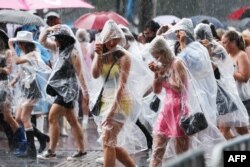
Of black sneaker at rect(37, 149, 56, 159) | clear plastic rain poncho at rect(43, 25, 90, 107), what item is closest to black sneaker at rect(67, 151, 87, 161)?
black sneaker at rect(37, 149, 56, 159)

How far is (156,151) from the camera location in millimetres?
9234

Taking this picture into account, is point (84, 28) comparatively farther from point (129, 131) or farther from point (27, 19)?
point (129, 131)

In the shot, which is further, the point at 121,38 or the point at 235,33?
the point at 235,33

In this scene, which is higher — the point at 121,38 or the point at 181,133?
the point at 121,38

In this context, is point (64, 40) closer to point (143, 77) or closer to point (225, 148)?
point (143, 77)

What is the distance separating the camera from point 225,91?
10.9 m

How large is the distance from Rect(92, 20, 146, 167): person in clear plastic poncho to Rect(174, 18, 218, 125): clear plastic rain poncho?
59cm

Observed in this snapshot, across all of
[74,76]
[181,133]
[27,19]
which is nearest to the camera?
[181,133]

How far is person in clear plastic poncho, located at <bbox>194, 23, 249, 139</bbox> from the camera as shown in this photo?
1082 cm

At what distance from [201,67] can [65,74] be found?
2.28 m

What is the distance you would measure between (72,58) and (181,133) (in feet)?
8.46

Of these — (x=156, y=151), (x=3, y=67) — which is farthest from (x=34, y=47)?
(x=156, y=151)

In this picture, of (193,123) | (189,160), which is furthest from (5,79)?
(189,160)

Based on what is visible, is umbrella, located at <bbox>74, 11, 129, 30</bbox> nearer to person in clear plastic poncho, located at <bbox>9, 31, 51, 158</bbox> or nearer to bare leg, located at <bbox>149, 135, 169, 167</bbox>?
person in clear plastic poncho, located at <bbox>9, 31, 51, 158</bbox>
